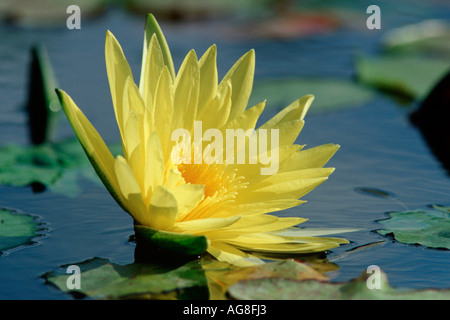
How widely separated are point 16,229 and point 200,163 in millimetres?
601

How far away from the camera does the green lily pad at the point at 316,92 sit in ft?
10.8

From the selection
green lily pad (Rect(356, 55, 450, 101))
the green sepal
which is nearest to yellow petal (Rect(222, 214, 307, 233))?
the green sepal

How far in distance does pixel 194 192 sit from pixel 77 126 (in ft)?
1.31

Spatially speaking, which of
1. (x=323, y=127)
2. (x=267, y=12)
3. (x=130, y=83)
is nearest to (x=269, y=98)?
(x=323, y=127)

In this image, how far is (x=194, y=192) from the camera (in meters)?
1.61

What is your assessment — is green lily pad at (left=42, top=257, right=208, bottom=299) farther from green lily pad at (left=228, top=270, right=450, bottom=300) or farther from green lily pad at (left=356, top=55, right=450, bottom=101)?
green lily pad at (left=356, top=55, right=450, bottom=101)

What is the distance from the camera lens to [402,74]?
378cm

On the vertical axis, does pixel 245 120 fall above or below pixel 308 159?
above

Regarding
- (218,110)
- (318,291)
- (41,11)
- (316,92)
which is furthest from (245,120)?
(41,11)

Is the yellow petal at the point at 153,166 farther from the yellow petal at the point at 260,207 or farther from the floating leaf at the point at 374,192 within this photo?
the floating leaf at the point at 374,192

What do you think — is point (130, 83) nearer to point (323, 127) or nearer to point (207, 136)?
point (207, 136)

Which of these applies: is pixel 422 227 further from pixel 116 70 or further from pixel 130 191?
pixel 116 70

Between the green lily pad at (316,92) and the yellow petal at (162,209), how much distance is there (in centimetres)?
171

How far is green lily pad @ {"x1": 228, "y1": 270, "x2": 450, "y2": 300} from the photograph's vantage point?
1.53 metres
